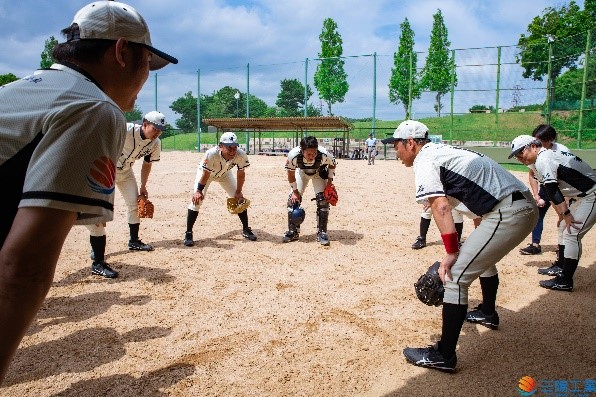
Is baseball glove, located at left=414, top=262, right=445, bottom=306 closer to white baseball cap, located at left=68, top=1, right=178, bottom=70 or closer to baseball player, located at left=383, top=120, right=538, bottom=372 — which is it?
baseball player, located at left=383, top=120, right=538, bottom=372

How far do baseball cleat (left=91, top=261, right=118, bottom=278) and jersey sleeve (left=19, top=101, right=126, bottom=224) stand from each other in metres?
5.02

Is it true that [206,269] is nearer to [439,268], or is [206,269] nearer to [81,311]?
[81,311]

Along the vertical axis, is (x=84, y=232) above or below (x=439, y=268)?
below

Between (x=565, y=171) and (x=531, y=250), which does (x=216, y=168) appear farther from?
(x=531, y=250)

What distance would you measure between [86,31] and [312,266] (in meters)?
5.22

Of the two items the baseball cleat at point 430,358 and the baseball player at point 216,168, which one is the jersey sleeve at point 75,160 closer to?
the baseball cleat at point 430,358

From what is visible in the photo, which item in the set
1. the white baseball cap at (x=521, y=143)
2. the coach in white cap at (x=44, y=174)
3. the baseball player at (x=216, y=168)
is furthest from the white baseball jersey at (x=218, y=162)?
the coach in white cap at (x=44, y=174)

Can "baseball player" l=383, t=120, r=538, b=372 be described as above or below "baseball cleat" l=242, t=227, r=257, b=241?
above

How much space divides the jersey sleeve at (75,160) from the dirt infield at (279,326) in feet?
7.86

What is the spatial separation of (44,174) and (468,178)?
3.19m

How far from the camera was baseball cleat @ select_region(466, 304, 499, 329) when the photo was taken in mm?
4039

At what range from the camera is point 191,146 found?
42562mm

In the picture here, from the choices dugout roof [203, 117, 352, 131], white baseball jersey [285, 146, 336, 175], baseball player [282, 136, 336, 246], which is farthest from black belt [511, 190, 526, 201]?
dugout roof [203, 117, 352, 131]

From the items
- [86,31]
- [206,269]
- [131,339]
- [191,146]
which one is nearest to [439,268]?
[131,339]
